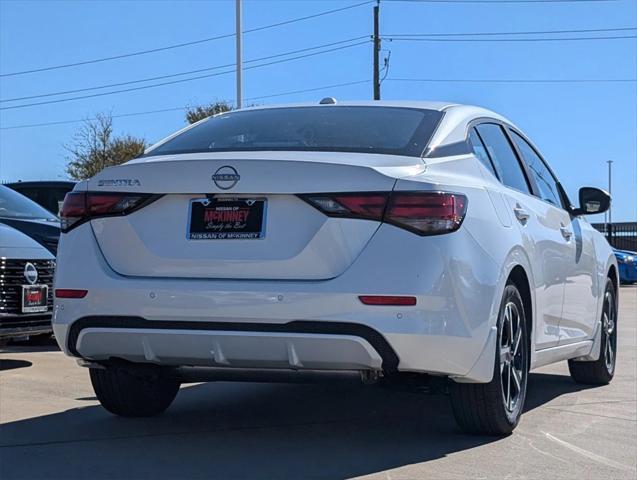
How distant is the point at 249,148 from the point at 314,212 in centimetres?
72

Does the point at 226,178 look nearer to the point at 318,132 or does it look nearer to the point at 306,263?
the point at 306,263

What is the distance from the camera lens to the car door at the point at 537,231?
563cm

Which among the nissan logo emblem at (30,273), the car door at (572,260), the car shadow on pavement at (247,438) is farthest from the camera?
the nissan logo emblem at (30,273)

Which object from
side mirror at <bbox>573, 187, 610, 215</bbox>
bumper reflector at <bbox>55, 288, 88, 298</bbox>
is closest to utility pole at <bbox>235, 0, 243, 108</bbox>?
side mirror at <bbox>573, 187, 610, 215</bbox>

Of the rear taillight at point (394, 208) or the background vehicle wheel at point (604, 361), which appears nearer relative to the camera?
the rear taillight at point (394, 208)

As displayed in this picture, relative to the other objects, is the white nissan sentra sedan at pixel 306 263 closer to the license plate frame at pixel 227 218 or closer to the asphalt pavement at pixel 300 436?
the license plate frame at pixel 227 218

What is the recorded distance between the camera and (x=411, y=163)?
4.75 m

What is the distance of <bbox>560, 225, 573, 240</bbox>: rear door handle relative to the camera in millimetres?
6487

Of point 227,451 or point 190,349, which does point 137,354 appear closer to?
point 190,349

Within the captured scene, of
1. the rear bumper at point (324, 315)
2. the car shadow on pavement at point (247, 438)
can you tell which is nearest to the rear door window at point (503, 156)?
the rear bumper at point (324, 315)

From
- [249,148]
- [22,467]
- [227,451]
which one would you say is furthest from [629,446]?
[22,467]

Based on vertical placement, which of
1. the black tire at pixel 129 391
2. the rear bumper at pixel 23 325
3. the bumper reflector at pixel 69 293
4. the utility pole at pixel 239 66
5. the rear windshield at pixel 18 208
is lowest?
the black tire at pixel 129 391

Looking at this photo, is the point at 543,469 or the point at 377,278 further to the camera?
the point at 543,469

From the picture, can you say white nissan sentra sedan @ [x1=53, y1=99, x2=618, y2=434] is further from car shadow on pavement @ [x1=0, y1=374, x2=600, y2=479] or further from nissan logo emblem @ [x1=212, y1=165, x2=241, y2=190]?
car shadow on pavement @ [x1=0, y1=374, x2=600, y2=479]
